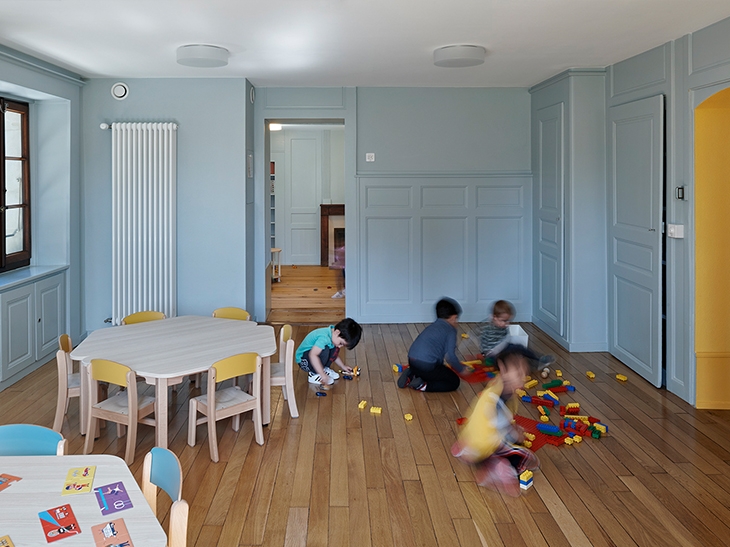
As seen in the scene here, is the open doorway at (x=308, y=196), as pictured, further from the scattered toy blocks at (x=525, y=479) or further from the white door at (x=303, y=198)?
the scattered toy blocks at (x=525, y=479)

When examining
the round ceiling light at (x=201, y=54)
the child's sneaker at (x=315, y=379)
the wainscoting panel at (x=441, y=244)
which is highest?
the round ceiling light at (x=201, y=54)

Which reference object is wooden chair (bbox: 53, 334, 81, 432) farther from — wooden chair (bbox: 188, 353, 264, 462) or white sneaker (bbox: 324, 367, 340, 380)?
white sneaker (bbox: 324, 367, 340, 380)

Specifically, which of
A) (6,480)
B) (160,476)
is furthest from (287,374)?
(6,480)

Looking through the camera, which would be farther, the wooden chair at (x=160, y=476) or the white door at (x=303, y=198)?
the white door at (x=303, y=198)

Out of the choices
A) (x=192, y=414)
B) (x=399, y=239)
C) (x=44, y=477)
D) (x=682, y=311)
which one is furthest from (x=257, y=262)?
(x=44, y=477)

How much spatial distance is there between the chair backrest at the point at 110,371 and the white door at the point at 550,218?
14.3ft

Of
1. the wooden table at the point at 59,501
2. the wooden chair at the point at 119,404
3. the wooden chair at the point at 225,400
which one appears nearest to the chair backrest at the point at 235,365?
the wooden chair at the point at 225,400

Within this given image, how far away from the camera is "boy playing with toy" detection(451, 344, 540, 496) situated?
11.2 ft

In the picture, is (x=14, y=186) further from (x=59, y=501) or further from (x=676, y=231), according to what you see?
(x=676, y=231)

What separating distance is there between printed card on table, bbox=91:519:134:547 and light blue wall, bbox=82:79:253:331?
502 cm

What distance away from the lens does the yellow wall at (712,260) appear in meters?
4.52

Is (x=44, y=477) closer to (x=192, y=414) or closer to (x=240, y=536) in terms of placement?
(x=240, y=536)

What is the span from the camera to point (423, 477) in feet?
11.6

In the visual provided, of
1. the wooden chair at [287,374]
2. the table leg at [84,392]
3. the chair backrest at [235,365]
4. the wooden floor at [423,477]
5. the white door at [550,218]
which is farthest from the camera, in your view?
the white door at [550,218]
